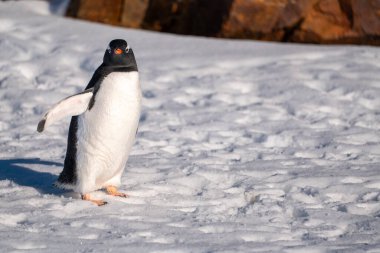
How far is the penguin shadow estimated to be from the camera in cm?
464

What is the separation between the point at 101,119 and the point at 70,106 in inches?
7.3

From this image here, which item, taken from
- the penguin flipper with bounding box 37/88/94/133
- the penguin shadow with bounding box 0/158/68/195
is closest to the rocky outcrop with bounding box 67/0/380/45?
the penguin shadow with bounding box 0/158/68/195

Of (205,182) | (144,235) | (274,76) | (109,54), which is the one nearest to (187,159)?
(205,182)

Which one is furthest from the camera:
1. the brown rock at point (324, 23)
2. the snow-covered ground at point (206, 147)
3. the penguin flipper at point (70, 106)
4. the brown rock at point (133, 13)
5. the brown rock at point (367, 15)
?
the brown rock at point (133, 13)

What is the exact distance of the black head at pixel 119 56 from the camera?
14.2 feet

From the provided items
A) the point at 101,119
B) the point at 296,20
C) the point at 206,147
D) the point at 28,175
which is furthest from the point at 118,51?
the point at 296,20

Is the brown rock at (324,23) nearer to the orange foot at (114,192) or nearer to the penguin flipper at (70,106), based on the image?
the orange foot at (114,192)

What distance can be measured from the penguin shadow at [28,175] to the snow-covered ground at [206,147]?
13 mm

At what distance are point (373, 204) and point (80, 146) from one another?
172 centimetres

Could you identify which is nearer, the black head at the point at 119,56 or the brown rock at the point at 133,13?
the black head at the point at 119,56

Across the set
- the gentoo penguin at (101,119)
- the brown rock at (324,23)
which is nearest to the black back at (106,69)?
the gentoo penguin at (101,119)

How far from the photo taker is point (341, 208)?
4.42 m

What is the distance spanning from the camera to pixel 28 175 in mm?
4859

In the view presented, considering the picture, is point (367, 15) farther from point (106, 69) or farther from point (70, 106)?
point (70, 106)
